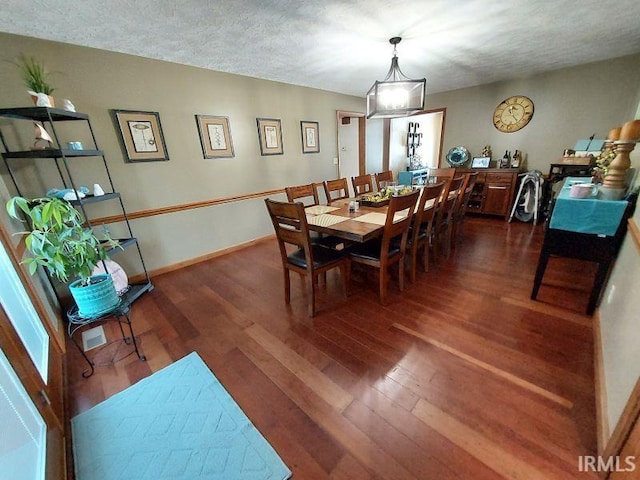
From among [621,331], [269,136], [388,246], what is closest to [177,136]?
[269,136]

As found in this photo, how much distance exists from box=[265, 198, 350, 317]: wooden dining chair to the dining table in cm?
20

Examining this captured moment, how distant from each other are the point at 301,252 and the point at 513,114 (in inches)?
170

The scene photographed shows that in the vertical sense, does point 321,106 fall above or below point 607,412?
above

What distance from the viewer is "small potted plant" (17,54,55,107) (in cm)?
171

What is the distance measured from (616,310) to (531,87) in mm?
3930

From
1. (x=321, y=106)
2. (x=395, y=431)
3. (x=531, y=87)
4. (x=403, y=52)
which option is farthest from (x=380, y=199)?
(x=531, y=87)

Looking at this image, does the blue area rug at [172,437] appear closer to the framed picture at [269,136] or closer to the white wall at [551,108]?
the framed picture at [269,136]

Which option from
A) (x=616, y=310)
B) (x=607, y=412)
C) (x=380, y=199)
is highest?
(x=380, y=199)

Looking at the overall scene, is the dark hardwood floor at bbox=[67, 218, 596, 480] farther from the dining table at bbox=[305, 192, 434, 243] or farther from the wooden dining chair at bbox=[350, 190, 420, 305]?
the dining table at bbox=[305, 192, 434, 243]

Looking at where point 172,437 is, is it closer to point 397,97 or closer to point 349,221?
point 349,221

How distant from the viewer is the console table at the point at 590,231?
5.03ft

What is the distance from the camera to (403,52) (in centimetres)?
265

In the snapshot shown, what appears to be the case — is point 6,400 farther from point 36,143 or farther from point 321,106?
point 321,106

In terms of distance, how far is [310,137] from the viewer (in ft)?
13.4
